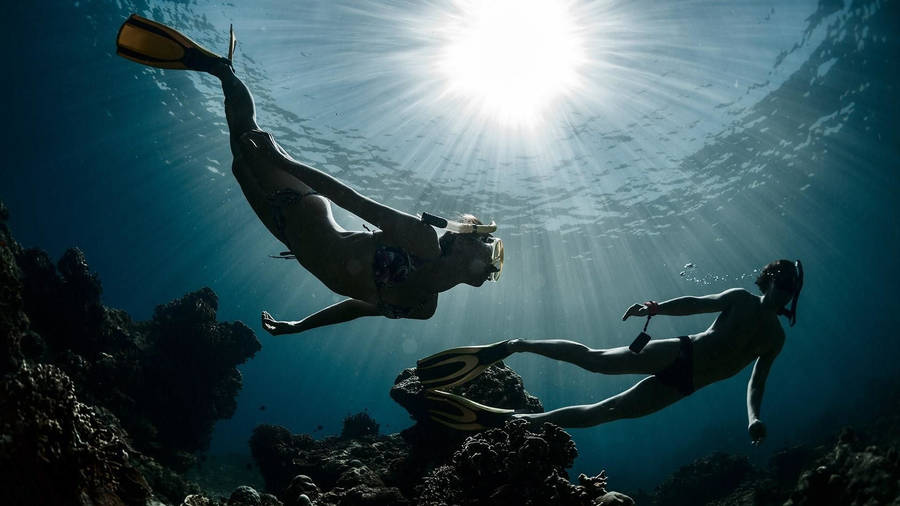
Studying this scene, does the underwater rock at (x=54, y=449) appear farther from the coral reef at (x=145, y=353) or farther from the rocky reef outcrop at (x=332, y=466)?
the coral reef at (x=145, y=353)

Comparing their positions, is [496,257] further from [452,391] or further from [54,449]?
[54,449]

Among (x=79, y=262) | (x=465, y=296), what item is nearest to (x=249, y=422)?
(x=465, y=296)

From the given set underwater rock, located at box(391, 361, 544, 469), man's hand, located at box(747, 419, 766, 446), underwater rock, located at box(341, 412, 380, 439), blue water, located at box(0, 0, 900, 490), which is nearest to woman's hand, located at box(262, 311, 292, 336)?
underwater rock, located at box(391, 361, 544, 469)

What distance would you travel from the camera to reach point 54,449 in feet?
7.09

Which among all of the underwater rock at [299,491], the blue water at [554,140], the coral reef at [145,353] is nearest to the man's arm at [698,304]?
the underwater rock at [299,491]

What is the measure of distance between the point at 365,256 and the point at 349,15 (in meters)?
15.2

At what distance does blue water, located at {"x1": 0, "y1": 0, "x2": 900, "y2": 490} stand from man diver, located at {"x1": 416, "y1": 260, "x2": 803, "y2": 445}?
13.0 meters

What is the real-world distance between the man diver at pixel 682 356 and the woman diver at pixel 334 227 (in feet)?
6.14

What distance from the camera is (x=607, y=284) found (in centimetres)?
4144

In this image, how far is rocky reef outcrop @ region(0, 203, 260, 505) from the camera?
2.14 metres

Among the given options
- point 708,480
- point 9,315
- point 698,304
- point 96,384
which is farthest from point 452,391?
point 708,480

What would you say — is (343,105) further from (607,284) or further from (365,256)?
(607,284)

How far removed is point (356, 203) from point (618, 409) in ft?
14.2

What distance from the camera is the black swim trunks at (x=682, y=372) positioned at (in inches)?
199
